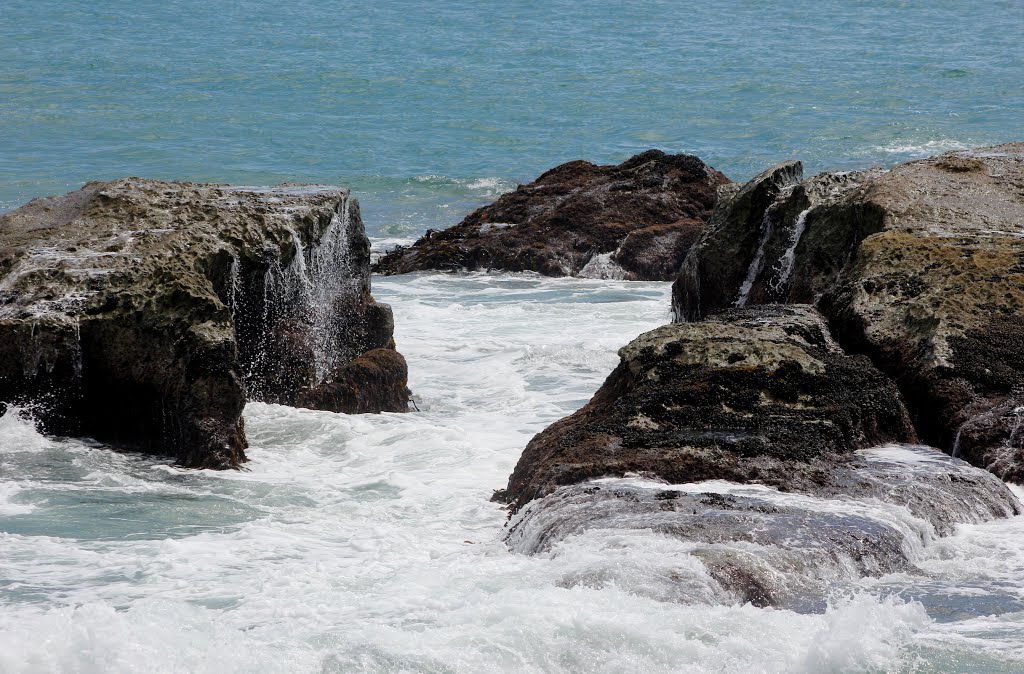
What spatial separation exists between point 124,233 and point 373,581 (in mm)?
3727

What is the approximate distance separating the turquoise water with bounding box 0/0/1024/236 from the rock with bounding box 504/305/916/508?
12426 mm

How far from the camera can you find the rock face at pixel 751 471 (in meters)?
5.30

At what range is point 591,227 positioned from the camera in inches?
619

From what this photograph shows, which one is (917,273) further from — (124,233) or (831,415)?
(124,233)

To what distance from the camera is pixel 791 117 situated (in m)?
27.5

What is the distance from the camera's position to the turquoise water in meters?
23.9

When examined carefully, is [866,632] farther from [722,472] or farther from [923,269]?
[923,269]

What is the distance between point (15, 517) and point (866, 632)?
13.9ft

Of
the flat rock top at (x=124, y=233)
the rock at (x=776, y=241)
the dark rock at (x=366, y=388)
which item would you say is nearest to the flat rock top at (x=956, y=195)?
the rock at (x=776, y=241)

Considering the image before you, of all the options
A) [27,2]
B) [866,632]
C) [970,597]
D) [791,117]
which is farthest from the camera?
[27,2]

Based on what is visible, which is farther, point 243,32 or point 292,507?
point 243,32

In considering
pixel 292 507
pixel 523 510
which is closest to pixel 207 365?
pixel 292 507

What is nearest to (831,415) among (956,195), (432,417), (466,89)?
(956,195)

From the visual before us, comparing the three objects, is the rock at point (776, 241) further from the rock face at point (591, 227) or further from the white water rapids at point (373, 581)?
the rock face at point (591, 227)
